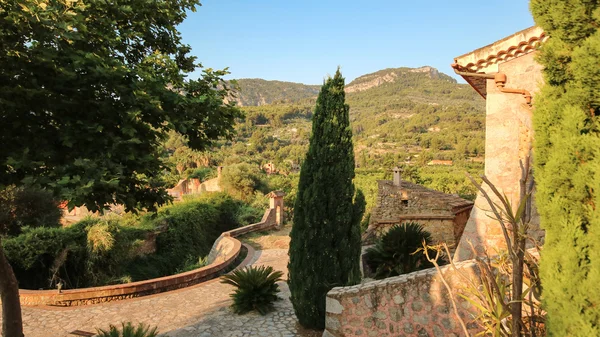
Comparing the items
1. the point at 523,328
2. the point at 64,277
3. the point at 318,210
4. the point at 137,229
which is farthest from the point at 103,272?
the point at 523,328

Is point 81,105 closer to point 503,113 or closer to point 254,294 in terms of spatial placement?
point 254,294

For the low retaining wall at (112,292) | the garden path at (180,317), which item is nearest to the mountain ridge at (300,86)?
the low retaining wall at (112,292)

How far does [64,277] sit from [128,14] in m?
11.5

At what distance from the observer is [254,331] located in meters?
6.52

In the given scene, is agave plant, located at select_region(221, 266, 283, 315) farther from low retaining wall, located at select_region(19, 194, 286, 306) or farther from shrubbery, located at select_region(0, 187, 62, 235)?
shrubbery, located at select_region(0, 187, 62, 235)

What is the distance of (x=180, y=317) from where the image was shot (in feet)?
25.0

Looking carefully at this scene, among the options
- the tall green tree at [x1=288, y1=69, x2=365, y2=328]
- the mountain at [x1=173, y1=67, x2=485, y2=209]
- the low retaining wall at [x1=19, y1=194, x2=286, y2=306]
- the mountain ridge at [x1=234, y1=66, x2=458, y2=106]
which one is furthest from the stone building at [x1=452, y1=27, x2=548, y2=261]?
the mountain ridge at [x1=234, y1=66, x2=458, y2=106]

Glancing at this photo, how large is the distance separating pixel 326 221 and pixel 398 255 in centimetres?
296

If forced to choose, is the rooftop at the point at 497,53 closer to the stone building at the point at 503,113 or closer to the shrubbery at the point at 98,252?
the stone building at the point at 503,113

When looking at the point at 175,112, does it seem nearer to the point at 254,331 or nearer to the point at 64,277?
the point at 254,331

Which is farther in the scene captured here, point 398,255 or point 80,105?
point 398,255

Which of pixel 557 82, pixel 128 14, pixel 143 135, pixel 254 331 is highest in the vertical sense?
pixel 128 14

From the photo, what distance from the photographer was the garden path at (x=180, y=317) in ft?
21.8

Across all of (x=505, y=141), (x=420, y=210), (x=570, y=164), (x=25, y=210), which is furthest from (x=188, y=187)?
(x=570, y=164)
